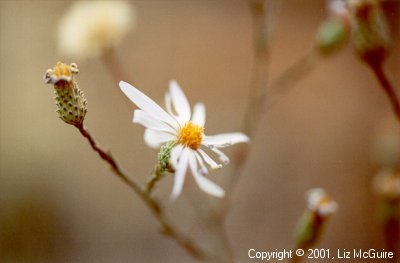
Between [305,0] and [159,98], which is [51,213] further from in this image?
[305,0]

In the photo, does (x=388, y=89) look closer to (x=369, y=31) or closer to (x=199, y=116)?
(x=369, y=31)

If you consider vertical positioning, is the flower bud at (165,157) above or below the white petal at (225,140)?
below

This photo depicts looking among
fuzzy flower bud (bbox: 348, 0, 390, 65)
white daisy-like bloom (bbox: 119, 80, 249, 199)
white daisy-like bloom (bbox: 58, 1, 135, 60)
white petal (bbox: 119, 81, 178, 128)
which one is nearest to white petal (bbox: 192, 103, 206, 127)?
white daisy-like bloom (bbox: 119, 80, 249, 199)

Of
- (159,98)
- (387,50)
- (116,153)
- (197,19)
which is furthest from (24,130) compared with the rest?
(387,50)

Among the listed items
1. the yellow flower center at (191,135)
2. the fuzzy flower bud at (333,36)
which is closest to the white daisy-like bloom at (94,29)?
the fuzzy flower bud at (333,36)

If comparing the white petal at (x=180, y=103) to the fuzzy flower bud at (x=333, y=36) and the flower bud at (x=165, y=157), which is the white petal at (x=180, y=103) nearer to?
the flower bud at (x=165, y=157)

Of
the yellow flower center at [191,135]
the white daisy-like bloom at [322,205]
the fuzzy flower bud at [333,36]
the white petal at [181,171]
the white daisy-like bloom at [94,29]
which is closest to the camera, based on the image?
the white petal at [181,171]
